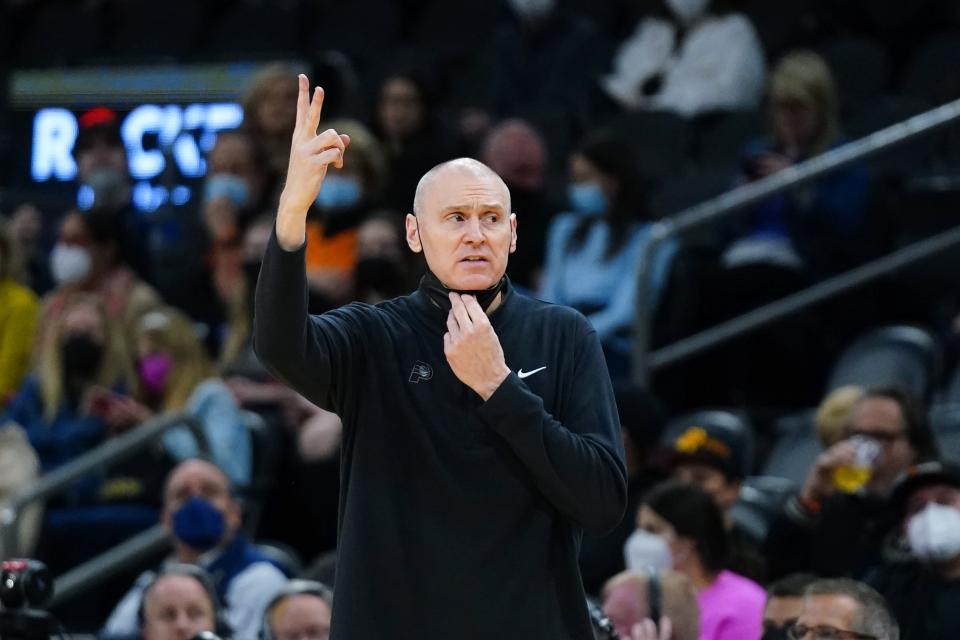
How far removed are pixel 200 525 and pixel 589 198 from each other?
2.07 metres

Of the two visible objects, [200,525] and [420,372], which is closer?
[420,372]

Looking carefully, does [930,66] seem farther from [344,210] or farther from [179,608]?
[179,608]

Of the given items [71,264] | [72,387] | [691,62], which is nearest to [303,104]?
[72,387]

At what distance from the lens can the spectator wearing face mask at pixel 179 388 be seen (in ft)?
24.7

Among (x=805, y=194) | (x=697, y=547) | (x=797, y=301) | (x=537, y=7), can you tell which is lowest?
(x=697, y=547)

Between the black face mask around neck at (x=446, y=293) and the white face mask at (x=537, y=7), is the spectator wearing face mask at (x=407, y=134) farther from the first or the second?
the black face mask around neck at (x=446, y=293)

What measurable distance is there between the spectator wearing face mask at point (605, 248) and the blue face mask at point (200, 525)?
1.59 metres

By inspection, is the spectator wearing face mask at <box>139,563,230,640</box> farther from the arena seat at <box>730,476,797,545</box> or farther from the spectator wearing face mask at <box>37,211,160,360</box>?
the spectator wearing face mask at <box>37,211,160,360</box>

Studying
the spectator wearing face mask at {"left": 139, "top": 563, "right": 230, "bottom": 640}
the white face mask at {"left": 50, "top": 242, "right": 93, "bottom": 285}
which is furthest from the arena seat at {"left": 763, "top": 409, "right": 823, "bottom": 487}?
the white face mask at {"left": 50, "top": 242, "right": 93, "bottom": 285}

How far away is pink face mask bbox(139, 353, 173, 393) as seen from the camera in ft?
26.1

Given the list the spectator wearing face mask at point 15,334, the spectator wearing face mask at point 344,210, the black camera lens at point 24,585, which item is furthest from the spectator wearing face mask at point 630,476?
the spectator wearing face mask at point 15,334

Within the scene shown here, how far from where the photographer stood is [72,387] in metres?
8.13

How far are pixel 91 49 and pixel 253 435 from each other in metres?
4.74

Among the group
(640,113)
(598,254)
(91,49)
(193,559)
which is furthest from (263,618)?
(91,49)
